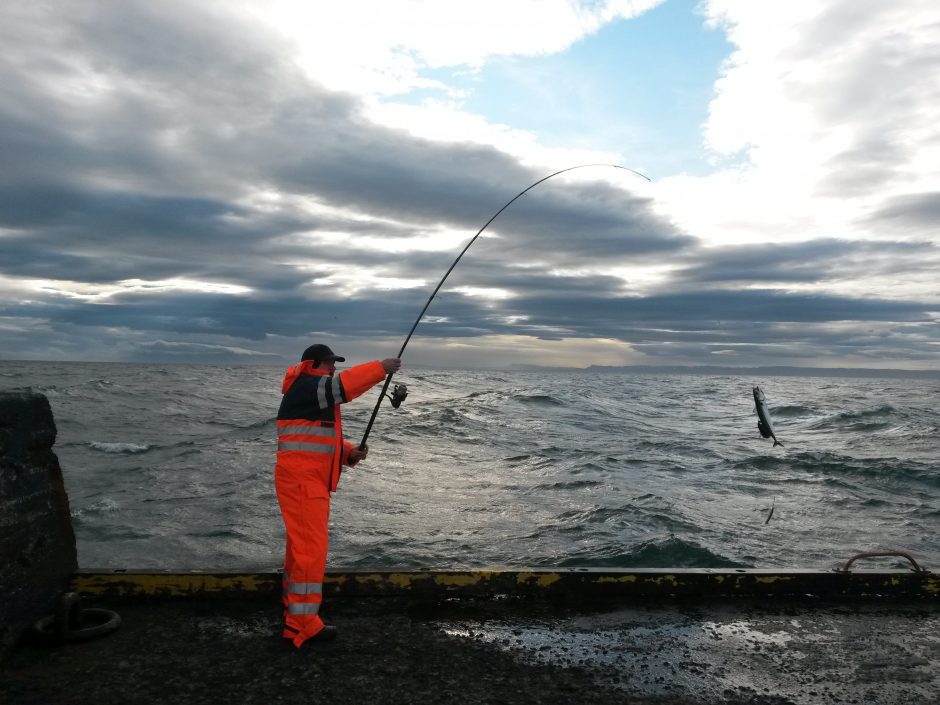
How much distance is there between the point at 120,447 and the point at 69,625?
15.1 m

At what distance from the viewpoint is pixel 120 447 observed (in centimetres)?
1711

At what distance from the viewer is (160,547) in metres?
8.95

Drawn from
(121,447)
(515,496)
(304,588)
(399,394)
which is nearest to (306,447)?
(304,588)

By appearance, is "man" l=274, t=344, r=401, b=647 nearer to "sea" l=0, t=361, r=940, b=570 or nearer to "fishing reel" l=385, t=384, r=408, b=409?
"fishing reel" l=385, t=384, r=408, b=409

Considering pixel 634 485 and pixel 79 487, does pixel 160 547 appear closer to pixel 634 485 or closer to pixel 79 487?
pixel 79 487

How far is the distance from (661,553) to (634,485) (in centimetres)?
489

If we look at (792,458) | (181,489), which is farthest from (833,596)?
(792,458)

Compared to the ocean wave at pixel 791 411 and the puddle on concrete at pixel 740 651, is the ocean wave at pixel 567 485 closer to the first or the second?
the puddle on concrete at pixel 740 651

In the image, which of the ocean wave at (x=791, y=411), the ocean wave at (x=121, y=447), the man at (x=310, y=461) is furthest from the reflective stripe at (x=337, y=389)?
the ocean wave at (x=791, y=411)

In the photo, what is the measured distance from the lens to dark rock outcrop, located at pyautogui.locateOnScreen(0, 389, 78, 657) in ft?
11.1

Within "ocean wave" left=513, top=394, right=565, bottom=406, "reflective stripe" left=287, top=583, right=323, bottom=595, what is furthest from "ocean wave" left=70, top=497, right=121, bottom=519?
"ocean wave" left=513, top=394, right=565, bottom=406

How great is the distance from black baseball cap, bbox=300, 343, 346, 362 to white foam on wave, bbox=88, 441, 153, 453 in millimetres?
14469

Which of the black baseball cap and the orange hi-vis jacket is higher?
the black baseball cap

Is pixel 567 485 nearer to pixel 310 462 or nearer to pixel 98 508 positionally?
pixel 98 508
